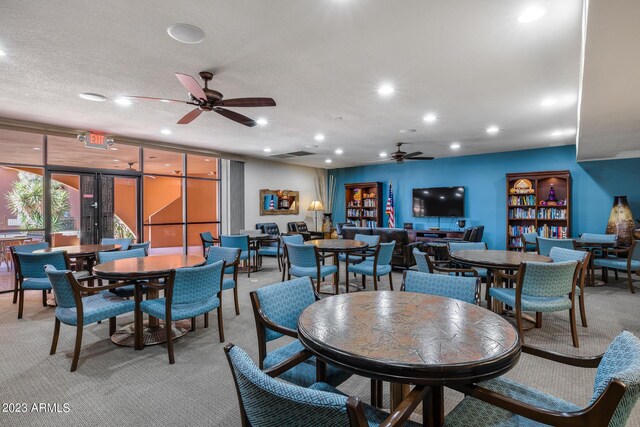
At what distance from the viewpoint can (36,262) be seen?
3822mm

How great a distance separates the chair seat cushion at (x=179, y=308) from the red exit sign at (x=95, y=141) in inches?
169

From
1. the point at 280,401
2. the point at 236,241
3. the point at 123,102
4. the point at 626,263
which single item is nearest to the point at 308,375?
the point at 280,401

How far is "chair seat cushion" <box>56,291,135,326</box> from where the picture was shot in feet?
8.86

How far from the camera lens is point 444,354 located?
1248 mm

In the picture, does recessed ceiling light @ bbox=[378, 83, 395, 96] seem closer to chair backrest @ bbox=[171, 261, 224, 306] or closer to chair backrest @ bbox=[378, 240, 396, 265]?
chair backrest @ bbox=[378, 240, 396, 265]

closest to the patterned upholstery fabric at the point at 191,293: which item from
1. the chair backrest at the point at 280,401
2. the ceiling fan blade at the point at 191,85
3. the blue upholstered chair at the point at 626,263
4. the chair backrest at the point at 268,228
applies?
the ceiling fan blade at the point at 191,85

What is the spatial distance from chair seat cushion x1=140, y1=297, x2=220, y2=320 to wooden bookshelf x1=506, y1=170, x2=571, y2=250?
23.8ft

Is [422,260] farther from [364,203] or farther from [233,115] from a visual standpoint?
[364,203]

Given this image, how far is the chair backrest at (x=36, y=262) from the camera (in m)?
3.79

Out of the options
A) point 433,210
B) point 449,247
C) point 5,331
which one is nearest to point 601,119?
point 449,247

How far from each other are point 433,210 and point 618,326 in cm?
562

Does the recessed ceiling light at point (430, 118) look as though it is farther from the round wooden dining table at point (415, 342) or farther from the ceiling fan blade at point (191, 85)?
the round wooden dining table at point (415, 342)

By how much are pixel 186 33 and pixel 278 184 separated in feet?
23.5

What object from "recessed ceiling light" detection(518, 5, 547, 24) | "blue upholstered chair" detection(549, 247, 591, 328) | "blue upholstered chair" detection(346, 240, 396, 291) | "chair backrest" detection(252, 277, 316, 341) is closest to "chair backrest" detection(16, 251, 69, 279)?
"chair backrest" detection(252, 277, 316, 341)
